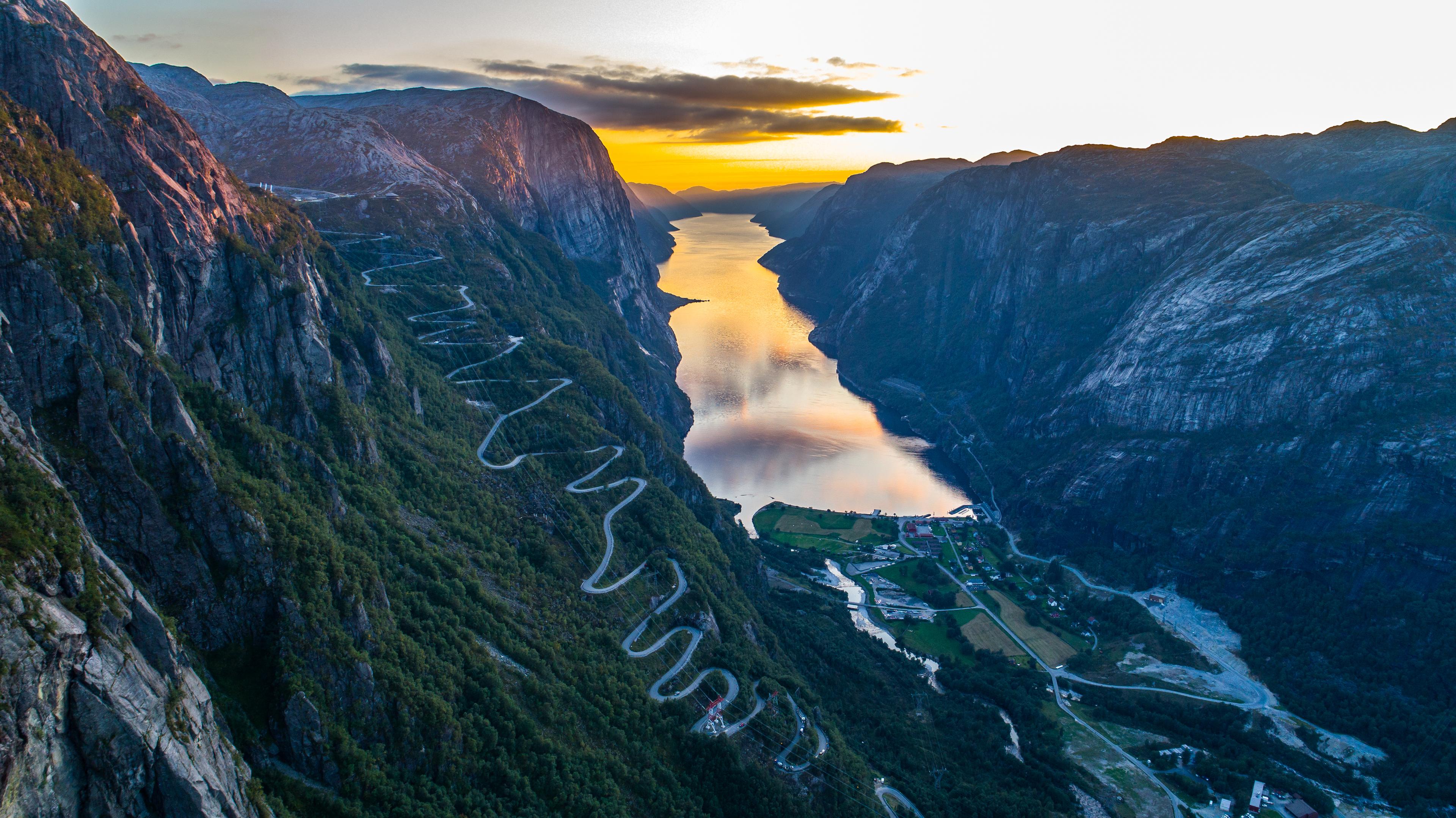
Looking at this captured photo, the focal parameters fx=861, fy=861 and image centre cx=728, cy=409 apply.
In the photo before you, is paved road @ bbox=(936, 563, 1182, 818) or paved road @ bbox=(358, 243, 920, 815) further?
paved road @ bbox=(936, 563, 1182, 818)

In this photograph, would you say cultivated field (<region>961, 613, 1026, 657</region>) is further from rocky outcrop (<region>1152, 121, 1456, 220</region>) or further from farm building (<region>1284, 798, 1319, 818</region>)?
rocky outcrop (<region>1152, 121, 1456, 220</region>)

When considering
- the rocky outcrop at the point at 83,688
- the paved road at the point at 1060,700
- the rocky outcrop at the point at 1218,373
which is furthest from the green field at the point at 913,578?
the rocky outcrop at the point at 83,688

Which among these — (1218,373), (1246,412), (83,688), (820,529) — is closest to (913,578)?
(820,529)

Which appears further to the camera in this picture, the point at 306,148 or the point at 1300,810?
the point at 306,148

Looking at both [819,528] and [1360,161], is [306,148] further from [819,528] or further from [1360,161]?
[1360,161]

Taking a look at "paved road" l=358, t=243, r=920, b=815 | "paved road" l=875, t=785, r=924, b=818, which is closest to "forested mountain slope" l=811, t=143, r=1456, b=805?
"paved road" l=875, t=785, r=924, b=818

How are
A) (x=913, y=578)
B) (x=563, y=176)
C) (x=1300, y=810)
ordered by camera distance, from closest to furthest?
1. (x=1300, y=810)
2. (x=913, y=578)
3. (x=563, y=176)

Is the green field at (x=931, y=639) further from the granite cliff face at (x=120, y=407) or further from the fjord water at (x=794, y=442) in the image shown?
the granite cliff face at (x=120, y=407)
